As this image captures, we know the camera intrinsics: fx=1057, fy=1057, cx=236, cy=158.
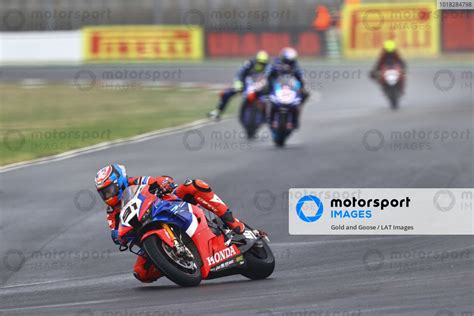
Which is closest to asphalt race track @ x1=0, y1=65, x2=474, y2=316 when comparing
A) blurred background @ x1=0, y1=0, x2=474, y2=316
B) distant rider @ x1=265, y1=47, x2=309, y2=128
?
blurred background @ x1=0, y1=0, x2=474, y2=316

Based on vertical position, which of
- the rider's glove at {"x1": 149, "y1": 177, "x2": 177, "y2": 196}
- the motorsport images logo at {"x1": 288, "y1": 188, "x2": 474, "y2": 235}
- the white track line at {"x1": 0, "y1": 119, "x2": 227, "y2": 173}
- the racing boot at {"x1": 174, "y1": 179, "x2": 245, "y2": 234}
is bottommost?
the motorsport images logo at {"x1": 288, "y1": 188, "x2": 474, "y2": 235}

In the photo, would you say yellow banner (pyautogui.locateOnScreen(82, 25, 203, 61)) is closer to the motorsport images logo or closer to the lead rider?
the motorsport images logo

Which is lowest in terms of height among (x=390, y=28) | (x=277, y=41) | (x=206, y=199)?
(x=206, y=199)

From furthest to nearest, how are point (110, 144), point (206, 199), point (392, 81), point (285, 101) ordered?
point (392, 81) < point (110, 144) < point (285, 101) < point (206, 199)

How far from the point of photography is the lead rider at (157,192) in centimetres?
1007

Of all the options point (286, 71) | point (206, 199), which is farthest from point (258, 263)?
point (286, 71)

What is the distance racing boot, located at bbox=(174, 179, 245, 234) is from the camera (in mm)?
10086

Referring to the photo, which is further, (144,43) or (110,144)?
(144,43)

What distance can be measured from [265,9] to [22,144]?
20602 millimetres

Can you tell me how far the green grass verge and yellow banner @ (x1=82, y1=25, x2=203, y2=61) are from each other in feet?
22.8

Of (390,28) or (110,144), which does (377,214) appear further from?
(390,28)

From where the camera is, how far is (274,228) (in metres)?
13.7

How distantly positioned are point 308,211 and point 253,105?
8153mm

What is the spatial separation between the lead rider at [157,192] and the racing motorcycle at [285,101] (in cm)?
964
